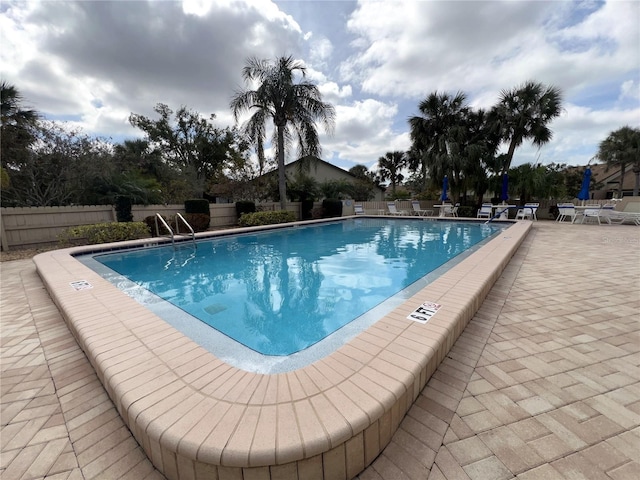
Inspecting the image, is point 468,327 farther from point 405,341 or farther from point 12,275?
point 12,275

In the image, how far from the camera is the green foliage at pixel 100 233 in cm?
795

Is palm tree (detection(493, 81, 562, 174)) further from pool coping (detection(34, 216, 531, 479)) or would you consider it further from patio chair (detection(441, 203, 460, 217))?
pool coping (detection(34, 216, 531, 479))

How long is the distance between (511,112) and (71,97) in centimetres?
2155

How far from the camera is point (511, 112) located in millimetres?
15219

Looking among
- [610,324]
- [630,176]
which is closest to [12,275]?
[610,324]

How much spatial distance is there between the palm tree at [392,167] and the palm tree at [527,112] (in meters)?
16.2

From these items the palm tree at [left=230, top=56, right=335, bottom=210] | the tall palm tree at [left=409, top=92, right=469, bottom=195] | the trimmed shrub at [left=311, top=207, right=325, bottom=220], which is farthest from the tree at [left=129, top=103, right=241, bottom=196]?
the tall palm tree at [left=409, top=92, right=469, bottom=195]

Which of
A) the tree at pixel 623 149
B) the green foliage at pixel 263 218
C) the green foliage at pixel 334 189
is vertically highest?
the tree at pixel 623 149

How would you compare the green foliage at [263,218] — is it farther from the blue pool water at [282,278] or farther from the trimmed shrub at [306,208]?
the blue pool water at [282,278]

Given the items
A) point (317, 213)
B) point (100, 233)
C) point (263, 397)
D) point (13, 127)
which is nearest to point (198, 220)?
point (100, 233)

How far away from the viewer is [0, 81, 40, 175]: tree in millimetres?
9391

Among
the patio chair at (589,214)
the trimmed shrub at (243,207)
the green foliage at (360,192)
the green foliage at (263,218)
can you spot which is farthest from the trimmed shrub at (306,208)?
the patio chair at (589,214)

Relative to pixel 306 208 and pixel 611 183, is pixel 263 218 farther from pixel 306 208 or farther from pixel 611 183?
pixel 611 183

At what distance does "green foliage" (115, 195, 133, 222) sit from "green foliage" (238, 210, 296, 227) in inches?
174
